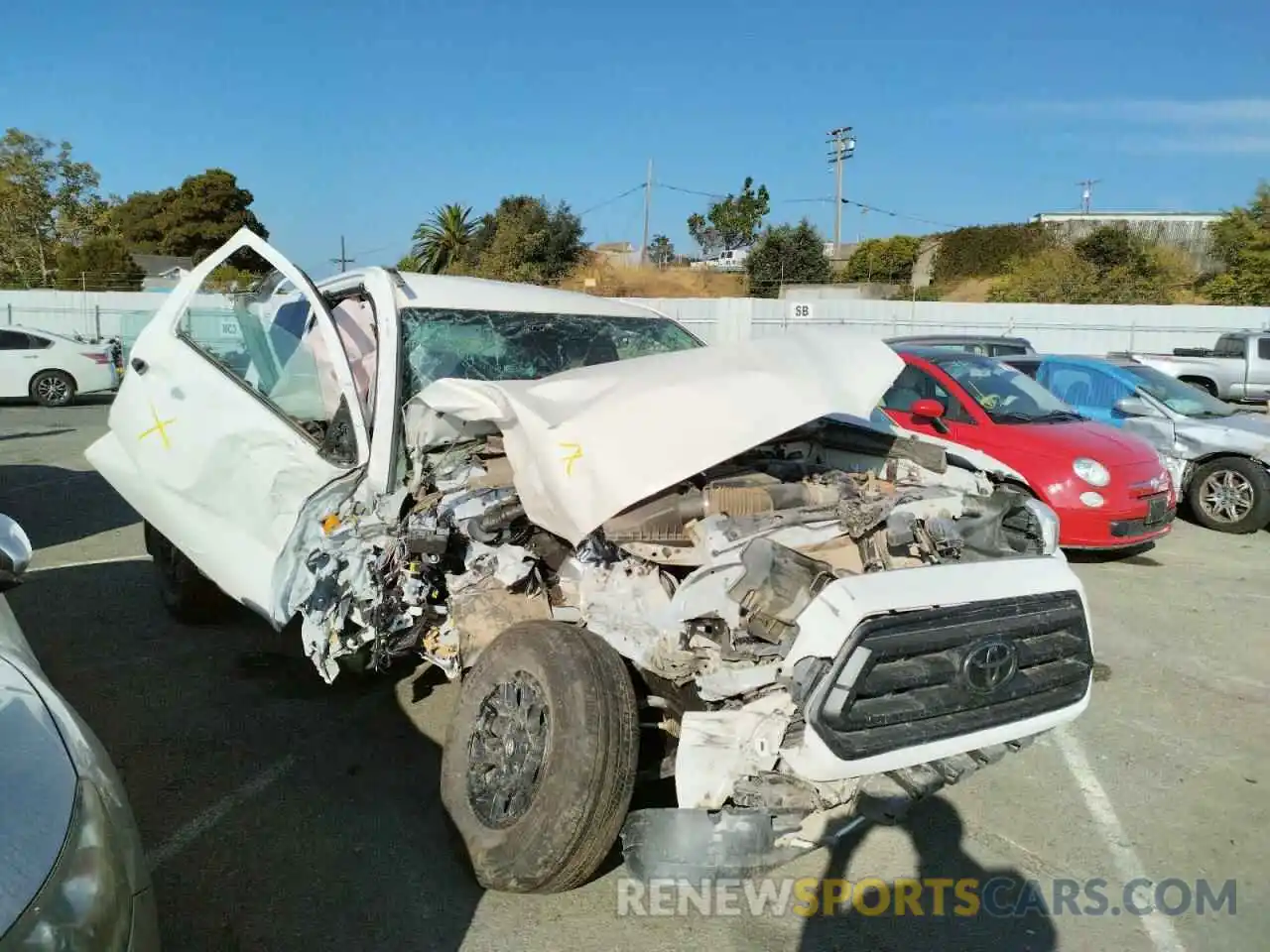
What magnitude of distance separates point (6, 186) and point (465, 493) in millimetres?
44893

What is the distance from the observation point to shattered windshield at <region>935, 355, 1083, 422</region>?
7.67 m

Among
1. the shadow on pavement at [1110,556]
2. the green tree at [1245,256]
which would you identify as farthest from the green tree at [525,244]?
the shadow on pavement at [1110,556]

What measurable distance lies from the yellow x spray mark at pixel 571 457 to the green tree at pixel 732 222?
5800cm

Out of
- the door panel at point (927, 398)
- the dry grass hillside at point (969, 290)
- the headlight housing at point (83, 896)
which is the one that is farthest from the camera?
the dry grass hillside at point (969, 290)

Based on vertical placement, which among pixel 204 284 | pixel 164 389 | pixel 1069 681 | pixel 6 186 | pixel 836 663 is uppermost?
pixel 6 186

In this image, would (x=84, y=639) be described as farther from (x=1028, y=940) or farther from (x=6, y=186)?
(x=6, y=186)

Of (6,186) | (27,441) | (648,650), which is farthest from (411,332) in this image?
(6,186)

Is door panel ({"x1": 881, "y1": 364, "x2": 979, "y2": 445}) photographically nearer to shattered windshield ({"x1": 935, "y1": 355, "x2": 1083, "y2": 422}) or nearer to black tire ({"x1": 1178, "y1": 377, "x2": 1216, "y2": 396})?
shattered windshield ({"x1": 935, "y1": 355, "x2": 1083, "y2": 422})

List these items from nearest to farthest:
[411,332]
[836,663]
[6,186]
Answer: [836,663] < [411,332] < [6,186]

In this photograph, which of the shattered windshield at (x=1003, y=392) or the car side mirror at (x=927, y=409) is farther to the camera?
the shattered windshield at (x=1003, y=392)

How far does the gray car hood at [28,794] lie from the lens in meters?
1.60

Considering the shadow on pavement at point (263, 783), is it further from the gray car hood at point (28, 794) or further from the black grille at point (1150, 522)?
the black grille at point (1150, 522)

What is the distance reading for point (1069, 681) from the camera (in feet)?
9.86

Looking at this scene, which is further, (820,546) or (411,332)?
(411,332)
